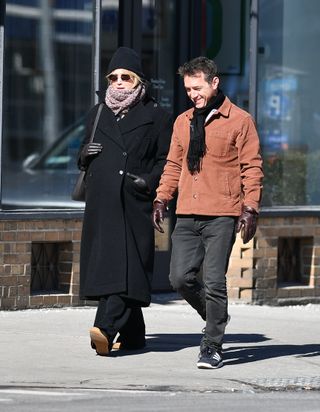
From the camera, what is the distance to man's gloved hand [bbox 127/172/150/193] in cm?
953

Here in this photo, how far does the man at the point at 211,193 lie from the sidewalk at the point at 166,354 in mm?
383

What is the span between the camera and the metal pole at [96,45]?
12.4 metres

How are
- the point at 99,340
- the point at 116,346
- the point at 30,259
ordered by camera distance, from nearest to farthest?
the point at 99,340 → the point at 116,346 → the point at 30,259

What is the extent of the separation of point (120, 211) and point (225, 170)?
2.71 feet

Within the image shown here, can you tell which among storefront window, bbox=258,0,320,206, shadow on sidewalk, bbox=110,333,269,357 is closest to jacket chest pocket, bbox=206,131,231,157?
shadow on sidewalk, bbox=110,333,269,357

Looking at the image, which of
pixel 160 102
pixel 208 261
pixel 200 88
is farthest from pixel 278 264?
pixel 200 88

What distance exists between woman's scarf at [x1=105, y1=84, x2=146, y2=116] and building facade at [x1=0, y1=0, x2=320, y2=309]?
2.32 m

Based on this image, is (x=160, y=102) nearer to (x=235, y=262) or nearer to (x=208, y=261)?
(x=235, y=262)

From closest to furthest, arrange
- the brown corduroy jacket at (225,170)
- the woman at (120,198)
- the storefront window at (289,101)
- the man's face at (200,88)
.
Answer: the brown corduroy jacket at (225,170)
the man's face at (200,88)
the woman at (120,198)
the storefront window at (289,101)

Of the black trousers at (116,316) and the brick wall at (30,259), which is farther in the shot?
the brick wall at (30,259)

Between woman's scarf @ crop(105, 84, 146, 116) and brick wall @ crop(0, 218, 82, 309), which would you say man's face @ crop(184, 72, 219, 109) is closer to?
woman's scarf @ crop(105, 84, 146, 116)

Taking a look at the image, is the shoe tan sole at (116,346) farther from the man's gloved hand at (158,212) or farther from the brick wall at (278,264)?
the brick wall at (278,264)

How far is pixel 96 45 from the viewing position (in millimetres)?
12406

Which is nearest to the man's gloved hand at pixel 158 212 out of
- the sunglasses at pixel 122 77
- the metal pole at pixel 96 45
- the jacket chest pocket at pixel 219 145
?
the jacket chest pocket at pixel 219 145
